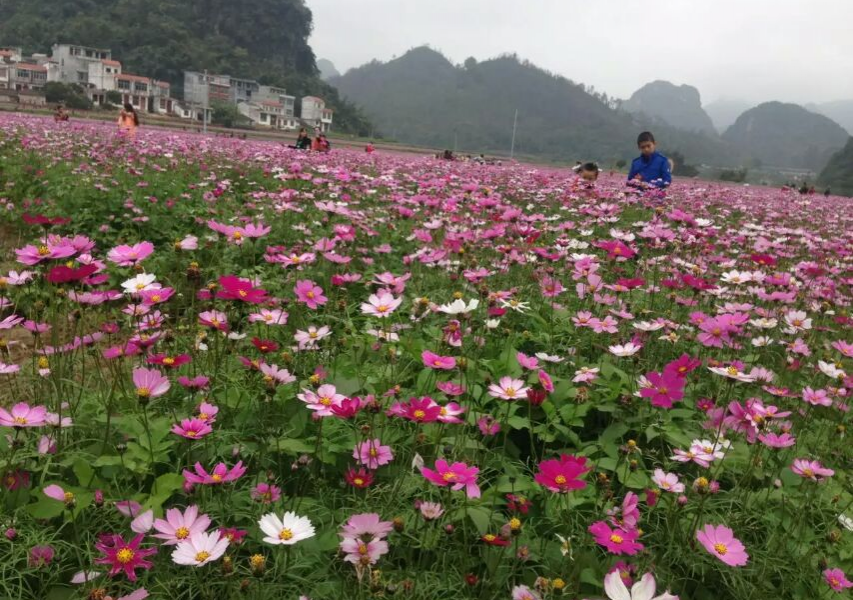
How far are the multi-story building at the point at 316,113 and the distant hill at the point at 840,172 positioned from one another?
4776cm

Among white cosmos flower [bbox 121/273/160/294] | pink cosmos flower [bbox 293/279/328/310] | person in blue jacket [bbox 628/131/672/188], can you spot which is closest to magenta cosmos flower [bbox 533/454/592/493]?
pink cosmos flower [bbox 293/279/328/310]

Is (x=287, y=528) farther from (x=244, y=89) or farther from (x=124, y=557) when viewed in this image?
(x=244, y=89)

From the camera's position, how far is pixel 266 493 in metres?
1.22

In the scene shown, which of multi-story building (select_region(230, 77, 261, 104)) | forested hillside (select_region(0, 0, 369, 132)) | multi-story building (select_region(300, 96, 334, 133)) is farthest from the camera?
multi-story building (select_region(230, 77, 261, 104))

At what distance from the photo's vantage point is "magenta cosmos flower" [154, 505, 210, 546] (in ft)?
3.40

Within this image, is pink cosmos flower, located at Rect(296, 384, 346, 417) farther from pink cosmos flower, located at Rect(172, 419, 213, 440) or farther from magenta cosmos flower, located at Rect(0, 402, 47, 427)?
magenta cosmos flower, located at Rect(0, 402, 47, 427)

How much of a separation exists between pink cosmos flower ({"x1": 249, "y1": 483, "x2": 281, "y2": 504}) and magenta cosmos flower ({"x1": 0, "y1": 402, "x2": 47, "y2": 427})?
1.49 ft

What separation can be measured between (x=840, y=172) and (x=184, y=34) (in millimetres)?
68198

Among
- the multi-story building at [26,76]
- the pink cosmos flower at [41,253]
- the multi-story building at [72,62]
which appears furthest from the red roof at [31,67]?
the pink cosmos flower at [41,253]

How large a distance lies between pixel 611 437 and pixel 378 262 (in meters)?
2.34

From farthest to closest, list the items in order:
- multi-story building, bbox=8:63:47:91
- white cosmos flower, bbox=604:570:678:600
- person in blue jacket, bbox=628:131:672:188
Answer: multi-story building, bbox=8:63:47:91
person in blue jacket, bbox=628:131:672:188
white cosmos flower, bbox=604:570:678:600

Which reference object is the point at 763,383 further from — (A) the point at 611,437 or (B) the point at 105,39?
(B) the point at 105,39

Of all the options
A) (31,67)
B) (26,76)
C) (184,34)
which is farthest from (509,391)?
(184,34)

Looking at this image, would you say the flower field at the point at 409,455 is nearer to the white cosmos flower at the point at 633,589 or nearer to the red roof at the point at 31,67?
the white cosmos flower at the point at 633,589
